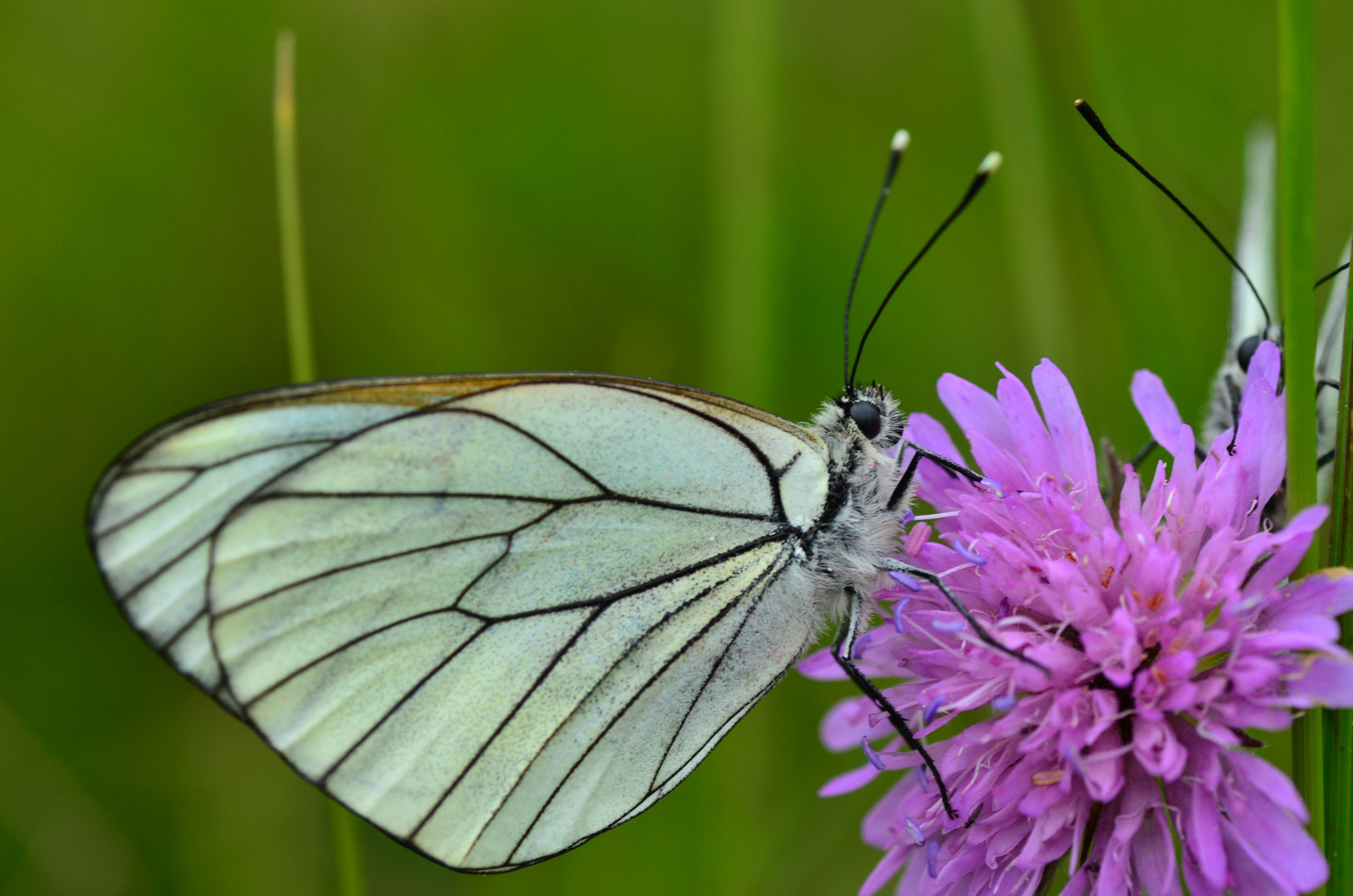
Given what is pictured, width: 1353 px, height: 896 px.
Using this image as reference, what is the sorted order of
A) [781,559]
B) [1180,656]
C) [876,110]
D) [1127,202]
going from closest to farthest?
[1180,656] → [781,559] → [1127,202] → [876,110]

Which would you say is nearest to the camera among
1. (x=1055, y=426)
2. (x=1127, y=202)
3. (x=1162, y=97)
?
(x=1055, y=426)

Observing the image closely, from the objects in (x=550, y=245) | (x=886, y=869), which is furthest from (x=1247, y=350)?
(x=550, y=245)

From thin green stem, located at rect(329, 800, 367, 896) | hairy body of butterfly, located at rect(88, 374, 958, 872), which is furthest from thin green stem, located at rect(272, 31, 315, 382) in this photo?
thin green stem, located at rect(329, 800, 367, 896)

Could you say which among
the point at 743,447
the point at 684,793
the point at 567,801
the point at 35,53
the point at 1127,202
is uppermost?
the point at 35,53

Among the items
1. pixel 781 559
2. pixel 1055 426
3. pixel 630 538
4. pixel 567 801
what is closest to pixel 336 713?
pixel 567 801

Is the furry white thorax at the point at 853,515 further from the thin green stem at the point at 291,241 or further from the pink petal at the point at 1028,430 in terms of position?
the thin green stem at the point at 291,241

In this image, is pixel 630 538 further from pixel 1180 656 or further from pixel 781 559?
pixel 1180 656

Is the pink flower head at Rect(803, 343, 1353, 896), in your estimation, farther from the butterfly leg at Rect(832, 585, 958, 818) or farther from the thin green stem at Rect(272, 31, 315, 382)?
the thin green stem at Rect(272, 31, 315, 382)

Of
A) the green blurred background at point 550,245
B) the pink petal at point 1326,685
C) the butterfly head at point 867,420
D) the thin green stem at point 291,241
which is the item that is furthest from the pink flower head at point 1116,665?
the thin green stem at point 291,241
